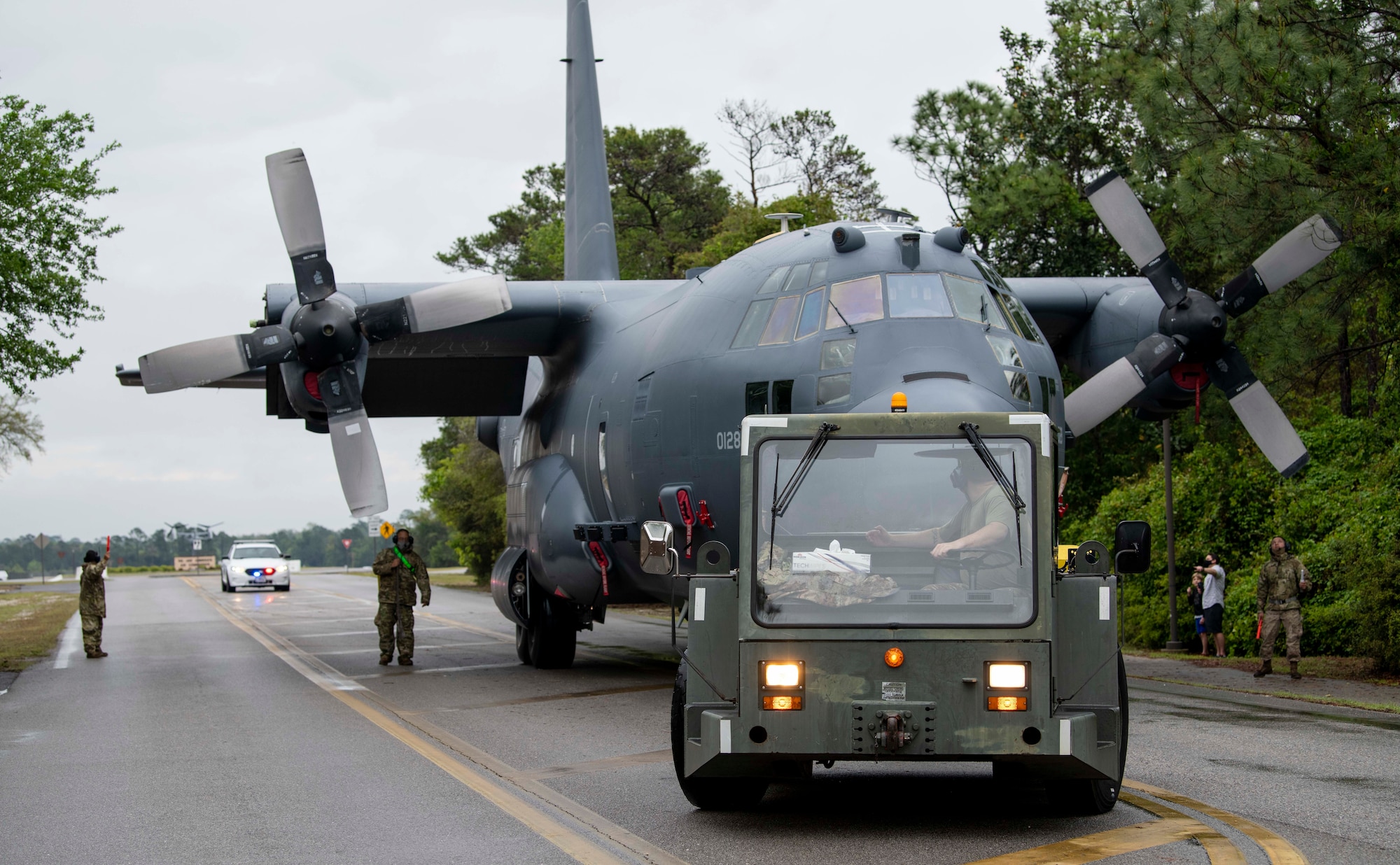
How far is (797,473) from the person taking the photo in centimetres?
745

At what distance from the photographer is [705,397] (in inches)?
493

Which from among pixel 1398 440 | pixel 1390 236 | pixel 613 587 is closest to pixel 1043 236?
pixel 1398 440

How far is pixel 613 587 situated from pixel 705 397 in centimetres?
379

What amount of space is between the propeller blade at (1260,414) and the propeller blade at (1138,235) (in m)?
0.98

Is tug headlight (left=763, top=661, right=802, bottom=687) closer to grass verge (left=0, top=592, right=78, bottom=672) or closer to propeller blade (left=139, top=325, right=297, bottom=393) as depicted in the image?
propeller blade (left=139, top=325, right=297, bottom=393)

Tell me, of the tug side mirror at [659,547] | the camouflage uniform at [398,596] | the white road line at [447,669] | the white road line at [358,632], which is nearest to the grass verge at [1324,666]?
the white road line at [447,669]

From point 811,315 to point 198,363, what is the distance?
7.69 m

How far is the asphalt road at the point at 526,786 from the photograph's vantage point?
694 cm

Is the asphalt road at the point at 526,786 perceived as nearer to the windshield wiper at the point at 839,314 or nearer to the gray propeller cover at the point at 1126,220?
the windshield wiper at the point at 839,314

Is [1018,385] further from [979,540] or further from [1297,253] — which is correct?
[1297,253]

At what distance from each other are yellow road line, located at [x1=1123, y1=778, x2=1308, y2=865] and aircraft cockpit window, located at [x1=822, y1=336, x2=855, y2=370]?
4.06m

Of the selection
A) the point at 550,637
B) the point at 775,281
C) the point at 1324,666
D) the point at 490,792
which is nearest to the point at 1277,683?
the point at 1324,666

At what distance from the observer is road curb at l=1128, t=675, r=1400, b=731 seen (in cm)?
1238

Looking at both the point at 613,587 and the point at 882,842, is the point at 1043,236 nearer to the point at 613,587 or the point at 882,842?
the point at 613,587
